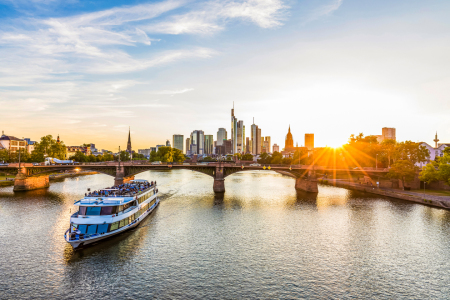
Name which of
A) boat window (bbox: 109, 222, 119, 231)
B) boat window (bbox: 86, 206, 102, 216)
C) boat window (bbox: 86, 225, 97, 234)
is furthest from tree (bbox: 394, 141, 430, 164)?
boat window (bbox: 86, 225, 97, 234)

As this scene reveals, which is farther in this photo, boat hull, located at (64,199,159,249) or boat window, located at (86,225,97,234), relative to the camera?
boat window, located at (86,225,97,234)

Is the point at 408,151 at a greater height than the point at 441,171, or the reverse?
the point at 408,151

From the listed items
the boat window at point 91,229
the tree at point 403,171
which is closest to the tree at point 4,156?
the boat window at point 91,229

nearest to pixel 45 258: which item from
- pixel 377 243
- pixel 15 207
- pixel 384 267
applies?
pixel 15 207

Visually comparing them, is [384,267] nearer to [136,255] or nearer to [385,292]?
[385,292]

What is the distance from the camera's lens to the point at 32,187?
9112 cm

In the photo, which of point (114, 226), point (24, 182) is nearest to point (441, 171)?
point (114, 226)

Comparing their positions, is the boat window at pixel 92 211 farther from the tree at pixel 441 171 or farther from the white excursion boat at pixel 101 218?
the tree at pixel 441 171

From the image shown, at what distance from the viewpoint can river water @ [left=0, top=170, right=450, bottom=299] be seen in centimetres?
2706

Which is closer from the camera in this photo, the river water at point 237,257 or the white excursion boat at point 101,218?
the river water at point 237,257

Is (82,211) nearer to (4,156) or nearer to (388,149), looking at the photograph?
(388,149)

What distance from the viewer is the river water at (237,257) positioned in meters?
27.1

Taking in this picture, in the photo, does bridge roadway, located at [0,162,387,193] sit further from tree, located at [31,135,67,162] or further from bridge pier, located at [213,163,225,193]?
tree, located at [31,135,67,162]

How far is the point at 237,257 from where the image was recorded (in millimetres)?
34875
